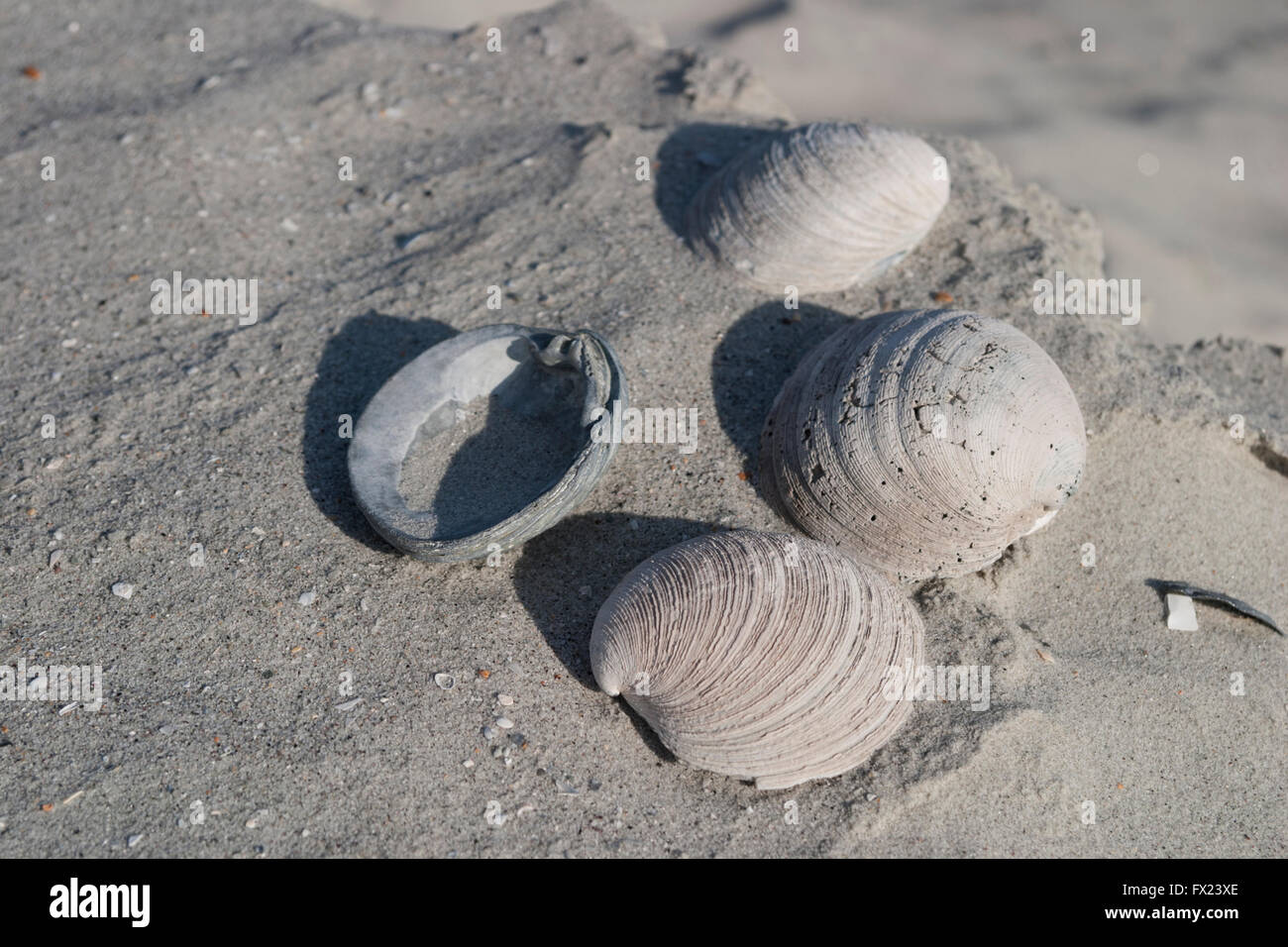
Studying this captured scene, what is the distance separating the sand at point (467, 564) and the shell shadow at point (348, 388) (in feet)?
0.05

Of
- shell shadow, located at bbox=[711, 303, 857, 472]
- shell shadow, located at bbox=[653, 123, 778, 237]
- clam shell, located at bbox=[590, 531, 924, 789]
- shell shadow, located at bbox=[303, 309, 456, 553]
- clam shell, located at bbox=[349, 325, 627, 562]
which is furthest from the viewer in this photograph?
shell shadow, located at bbox=[653, 123, 778, 237]

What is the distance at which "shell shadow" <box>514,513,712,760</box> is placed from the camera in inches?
131

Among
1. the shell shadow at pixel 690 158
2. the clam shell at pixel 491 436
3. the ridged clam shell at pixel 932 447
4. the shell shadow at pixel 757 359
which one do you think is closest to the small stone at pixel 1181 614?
the ridged clam shell at pixel 932 447

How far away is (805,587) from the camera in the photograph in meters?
3.00

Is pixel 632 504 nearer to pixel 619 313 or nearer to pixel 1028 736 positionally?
pixel 619 313

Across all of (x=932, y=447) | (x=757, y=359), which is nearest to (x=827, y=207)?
(x=757, y=359)

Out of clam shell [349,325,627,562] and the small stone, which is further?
the small stone

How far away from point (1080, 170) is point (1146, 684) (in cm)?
477

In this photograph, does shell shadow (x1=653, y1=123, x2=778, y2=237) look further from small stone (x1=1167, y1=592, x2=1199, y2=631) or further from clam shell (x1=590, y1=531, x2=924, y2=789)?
small stone (x1=1167, y1=592, x2=1199, y2=631)

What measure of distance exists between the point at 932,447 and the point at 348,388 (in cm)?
220

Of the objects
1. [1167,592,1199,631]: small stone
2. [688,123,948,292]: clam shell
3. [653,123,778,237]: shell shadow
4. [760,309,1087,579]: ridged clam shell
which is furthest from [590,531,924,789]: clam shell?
[653,123,778,237]: shell shadow

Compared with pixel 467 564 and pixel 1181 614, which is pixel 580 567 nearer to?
pixel 467 564

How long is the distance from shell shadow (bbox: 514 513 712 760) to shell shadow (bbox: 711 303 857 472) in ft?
1.60
